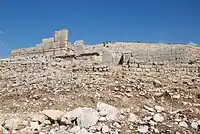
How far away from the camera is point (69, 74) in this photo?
9781mm

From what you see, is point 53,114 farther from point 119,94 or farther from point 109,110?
point 119,94

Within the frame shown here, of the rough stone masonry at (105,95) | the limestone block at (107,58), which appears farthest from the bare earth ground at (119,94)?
the limestone block at (107,58)

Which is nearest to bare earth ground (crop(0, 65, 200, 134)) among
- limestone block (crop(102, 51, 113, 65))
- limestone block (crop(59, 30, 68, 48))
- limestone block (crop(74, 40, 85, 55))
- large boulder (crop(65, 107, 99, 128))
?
large boulder (crop(65, 107, 99, 128))

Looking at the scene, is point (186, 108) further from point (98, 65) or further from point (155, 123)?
point (98, 65)

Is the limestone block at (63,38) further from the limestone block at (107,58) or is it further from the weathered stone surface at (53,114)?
the weathered stone surface at (53,114)

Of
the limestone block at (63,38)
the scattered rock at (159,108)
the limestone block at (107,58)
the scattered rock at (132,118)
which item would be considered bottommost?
the scattered rock at (132,118)

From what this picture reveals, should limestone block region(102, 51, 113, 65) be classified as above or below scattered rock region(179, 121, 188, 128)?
above

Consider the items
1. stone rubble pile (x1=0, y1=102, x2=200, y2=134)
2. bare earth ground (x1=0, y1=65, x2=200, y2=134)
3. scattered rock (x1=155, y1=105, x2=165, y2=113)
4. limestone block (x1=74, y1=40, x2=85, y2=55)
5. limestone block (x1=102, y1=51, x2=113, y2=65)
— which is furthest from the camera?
limestone block (x1=74, y1=40, x2=85, y2=55)

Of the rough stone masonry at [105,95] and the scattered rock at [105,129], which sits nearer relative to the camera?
the scattered rock at [105,129]

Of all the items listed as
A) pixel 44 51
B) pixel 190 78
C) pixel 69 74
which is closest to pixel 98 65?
pixel 69 74

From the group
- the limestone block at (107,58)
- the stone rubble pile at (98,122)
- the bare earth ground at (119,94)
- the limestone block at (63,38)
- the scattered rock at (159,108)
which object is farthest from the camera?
the limestone block at (63,38)

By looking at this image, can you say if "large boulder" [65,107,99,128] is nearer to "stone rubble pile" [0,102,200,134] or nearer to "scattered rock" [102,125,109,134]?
"stone rubble pile" [0,102,200,134]

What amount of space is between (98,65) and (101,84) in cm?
151

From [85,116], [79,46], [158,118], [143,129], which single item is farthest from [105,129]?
[79,46]
